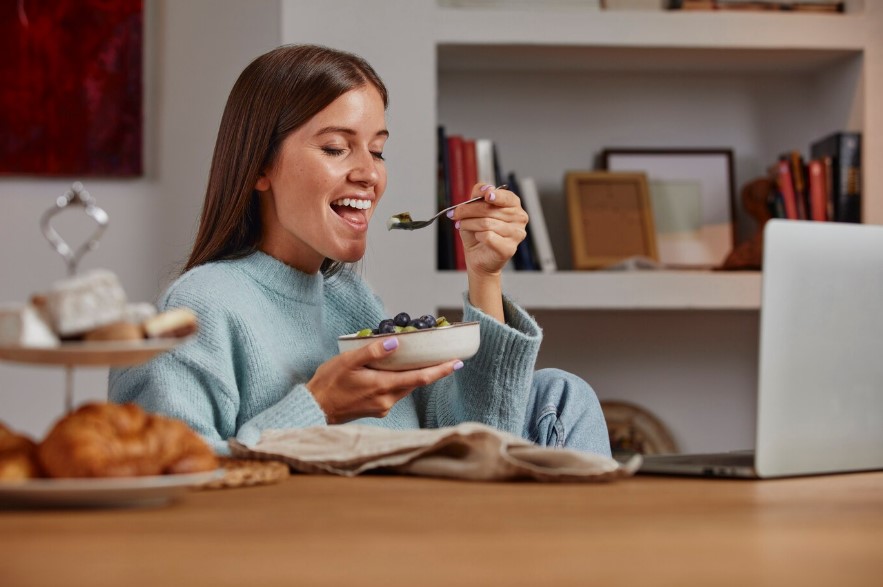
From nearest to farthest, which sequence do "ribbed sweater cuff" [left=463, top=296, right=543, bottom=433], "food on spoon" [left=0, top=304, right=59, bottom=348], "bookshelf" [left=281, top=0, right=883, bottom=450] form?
1. "food on spoon" [left=0, top=304, right=59, bottom=348]
2. "ribbed sweater cuff" [left=463, top=296, right=543, bottom=433]
3. "bookshelf" [left=281, top=0, right=883, bottom=450]

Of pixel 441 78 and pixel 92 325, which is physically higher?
pixel 441 78

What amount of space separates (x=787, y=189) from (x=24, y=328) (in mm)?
2584

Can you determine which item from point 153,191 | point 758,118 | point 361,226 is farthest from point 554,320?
point 361,226

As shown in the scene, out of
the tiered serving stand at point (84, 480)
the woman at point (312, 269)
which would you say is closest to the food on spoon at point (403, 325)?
the woman at point (312, 269)

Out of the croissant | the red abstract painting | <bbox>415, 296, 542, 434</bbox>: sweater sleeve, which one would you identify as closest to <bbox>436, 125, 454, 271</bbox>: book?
the red abstract painting

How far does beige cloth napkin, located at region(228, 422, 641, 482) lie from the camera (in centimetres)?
90

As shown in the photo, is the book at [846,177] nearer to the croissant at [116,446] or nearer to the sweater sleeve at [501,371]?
the sweater sleeve at [501,371]

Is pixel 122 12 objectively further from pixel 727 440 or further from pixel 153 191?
pixel 727 440

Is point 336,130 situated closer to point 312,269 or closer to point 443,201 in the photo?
point 312,269

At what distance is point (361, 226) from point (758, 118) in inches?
72.8

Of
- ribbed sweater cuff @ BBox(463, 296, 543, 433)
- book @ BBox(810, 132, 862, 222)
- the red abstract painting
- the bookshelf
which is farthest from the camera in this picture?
Result: the red abstract painting

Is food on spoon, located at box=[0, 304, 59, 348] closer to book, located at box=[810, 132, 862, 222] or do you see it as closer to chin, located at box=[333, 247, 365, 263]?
chin, located at box=[333, 247, 365, 263]

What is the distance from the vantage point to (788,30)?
2895mm

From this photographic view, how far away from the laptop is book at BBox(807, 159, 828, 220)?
192 centimetres
